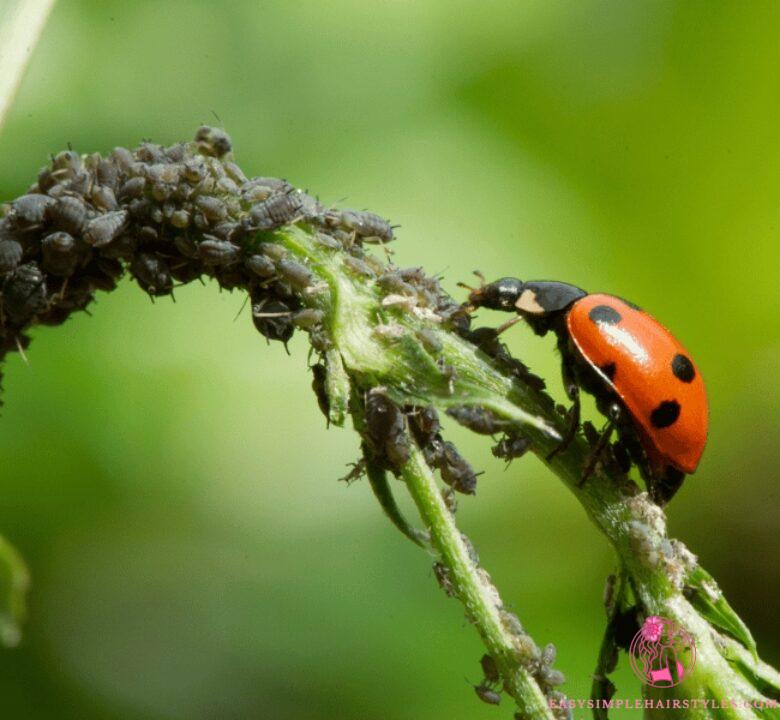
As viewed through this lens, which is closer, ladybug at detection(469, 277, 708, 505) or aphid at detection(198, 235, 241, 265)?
aphid at detection(198, 235, 241, 265)

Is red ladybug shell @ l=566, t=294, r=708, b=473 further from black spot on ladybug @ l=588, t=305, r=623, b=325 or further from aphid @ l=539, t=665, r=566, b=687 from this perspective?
aphid @ l=539, t=665, r=566, b=687

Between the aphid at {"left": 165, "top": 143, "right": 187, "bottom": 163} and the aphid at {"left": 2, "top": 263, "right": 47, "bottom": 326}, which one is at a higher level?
the aphid at {"left": 165, "top": 143, "right": 187, "bottom": 163}

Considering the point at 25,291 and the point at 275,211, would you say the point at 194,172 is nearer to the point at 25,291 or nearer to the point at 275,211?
the point at 275,211

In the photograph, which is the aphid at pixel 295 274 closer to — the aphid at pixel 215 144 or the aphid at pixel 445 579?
the aphid at pixel 215 144

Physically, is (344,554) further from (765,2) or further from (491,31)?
(765,2)

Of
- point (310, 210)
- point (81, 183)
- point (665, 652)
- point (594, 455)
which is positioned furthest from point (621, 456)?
point (81, 183)

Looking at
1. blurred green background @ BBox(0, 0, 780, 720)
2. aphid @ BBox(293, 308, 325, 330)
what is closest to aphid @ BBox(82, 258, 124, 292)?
aphid @ BBox(293, 308, 325, 330)

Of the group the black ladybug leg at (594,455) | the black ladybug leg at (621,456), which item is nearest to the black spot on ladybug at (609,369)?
the black ladybug leg at (621,456)

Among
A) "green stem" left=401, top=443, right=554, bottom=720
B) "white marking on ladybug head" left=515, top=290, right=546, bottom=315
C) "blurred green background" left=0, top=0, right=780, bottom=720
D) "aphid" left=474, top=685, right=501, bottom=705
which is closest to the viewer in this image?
"green stem" left=401, top=443, right=554, bottom=720
